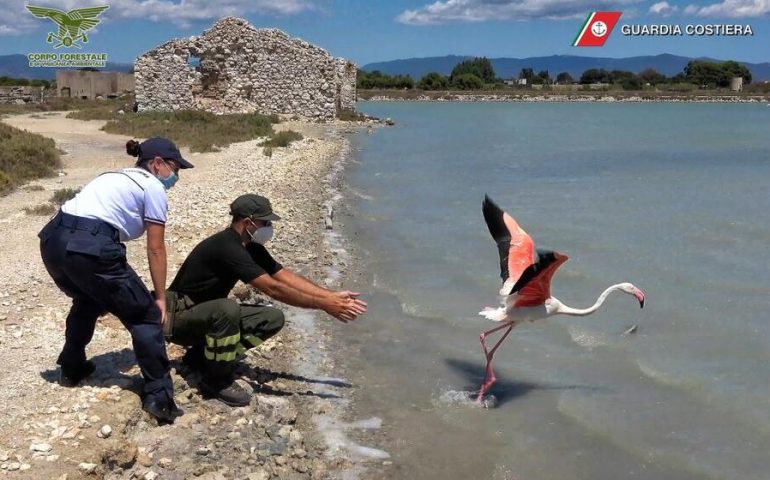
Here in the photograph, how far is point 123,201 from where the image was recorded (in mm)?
4527

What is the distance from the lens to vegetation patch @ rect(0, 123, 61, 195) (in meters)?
13.6

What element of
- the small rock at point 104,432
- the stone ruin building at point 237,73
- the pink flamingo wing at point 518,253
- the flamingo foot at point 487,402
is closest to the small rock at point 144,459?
the small rock at point 104,432

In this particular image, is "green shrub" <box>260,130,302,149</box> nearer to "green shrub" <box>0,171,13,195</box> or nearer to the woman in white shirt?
"green shrub" <box>0,171,13,195</box>

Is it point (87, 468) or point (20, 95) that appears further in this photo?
point (20, 95)

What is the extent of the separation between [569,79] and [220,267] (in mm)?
131420

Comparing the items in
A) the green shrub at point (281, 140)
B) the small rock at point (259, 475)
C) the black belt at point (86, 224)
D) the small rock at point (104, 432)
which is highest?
the black belt at point (86, 224)

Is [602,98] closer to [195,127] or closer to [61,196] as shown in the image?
[195,127]

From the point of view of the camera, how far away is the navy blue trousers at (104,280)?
4.44m

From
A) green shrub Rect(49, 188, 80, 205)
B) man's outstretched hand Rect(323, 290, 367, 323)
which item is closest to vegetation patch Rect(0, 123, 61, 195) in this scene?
green shrub Rect(49, 188, 80, 205)

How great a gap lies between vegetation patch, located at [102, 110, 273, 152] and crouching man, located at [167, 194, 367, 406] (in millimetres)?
15947

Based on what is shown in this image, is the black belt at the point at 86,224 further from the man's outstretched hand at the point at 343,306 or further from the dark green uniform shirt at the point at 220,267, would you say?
the man's outstretched hand at the point at 343,306

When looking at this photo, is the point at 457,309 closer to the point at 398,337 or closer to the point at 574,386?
the point at 398,337

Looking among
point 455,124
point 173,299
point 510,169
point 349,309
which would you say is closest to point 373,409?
point 349,309

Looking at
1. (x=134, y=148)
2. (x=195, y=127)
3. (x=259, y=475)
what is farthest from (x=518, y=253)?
(x=195, y=127)
